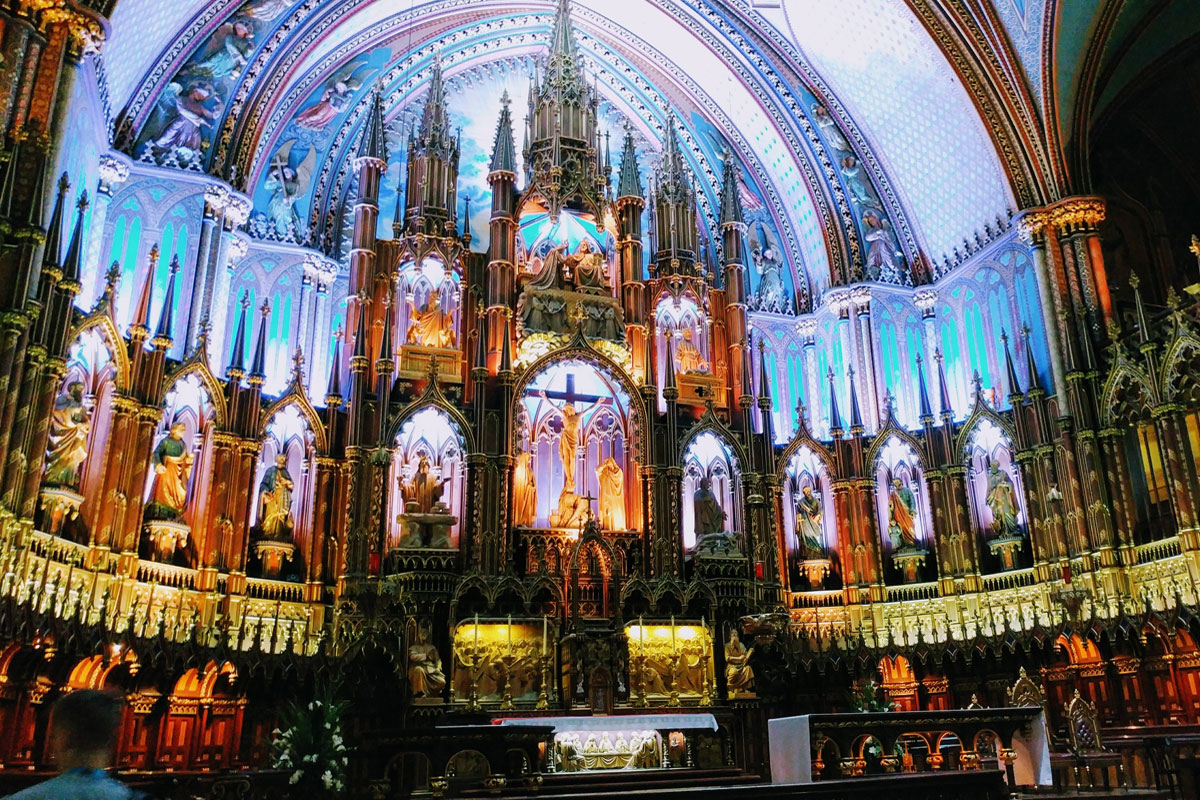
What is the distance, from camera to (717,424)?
78.2 ft

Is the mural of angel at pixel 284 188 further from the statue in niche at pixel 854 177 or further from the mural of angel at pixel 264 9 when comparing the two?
the statue in niche at pixel 854 177

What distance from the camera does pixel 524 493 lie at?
22578mm

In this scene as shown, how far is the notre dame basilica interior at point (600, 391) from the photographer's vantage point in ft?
50.2

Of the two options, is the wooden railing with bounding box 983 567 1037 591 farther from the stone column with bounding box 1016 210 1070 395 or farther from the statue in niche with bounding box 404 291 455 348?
the statue in niche with bounding box 404 291 455 348

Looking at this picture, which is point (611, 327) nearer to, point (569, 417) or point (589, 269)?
point (589, 269)

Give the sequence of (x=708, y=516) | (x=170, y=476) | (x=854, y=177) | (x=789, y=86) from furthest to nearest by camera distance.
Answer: (x=789, y=86)
(x=854, y=177)
(x=708, y=516)
(x=170, y=476)

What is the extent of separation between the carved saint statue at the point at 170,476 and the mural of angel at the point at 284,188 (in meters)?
7.62

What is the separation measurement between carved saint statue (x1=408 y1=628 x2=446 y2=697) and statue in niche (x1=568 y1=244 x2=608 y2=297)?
10.3 metres

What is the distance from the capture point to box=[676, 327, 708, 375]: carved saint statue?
25047 mm

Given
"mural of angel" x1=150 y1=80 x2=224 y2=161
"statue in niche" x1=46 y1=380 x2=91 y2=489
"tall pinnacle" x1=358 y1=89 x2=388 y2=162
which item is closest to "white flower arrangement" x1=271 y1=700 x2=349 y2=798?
"statue in niche" x1=46 y1=380 x2=91 y2=489

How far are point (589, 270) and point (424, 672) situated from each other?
37.2ft

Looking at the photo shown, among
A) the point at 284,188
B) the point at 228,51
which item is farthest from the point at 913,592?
the point at 228,51

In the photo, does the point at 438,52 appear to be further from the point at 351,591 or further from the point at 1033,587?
the point at 1033,587

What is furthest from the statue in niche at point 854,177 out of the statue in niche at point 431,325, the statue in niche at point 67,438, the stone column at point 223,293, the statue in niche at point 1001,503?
the statue in niche at point 67,438
